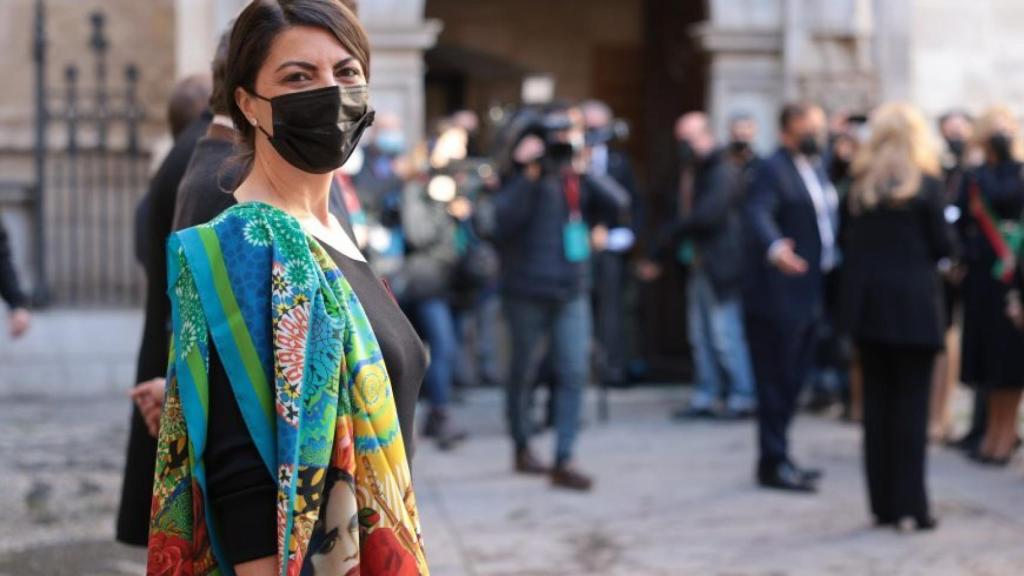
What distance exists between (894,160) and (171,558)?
5.04 metres

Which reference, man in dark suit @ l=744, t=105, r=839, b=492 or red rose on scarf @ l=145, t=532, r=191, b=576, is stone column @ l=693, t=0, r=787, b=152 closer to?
man in dark suit @ l=744, t=105, r=839, b=492

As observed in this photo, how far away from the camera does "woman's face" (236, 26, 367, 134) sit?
8.75 ft

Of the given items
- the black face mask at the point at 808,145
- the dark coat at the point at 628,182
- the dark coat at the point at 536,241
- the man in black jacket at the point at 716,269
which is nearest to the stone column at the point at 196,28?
the dark coat at the point at 628,182

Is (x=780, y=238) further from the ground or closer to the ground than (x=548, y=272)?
further from the ground

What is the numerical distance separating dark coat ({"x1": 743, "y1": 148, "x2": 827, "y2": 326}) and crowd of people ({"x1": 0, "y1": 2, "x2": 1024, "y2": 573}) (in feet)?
0.04

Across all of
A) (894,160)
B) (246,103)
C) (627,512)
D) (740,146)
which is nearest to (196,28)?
(740,146)

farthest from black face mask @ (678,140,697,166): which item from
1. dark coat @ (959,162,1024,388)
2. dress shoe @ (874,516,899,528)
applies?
dress shoe @ (874,516,899,528)

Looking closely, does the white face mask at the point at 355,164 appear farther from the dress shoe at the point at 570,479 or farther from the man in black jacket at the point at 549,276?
the dress shoe at the point at 570,479

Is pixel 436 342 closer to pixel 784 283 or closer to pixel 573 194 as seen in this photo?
pixel 573 194

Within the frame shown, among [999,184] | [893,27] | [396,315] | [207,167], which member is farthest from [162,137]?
[396,315]

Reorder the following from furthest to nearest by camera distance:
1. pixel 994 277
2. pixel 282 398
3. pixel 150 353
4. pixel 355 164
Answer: pixel 355 164 → pixel 994 277 → pixel 150 353 → pixel 282 398

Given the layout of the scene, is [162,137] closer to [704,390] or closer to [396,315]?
[704,390]

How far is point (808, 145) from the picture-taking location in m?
8.29

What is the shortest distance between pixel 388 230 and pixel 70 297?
320 centimetres
